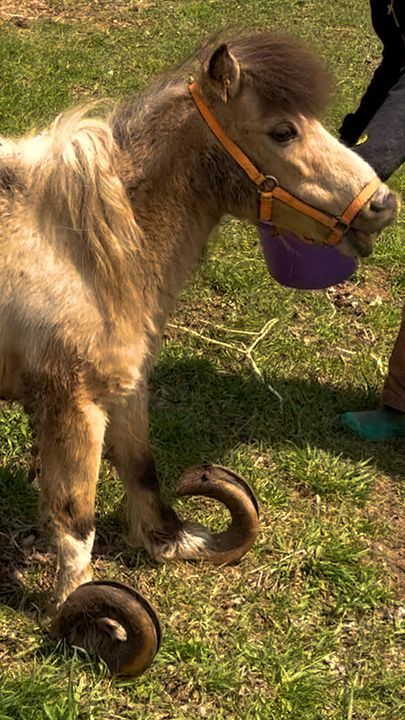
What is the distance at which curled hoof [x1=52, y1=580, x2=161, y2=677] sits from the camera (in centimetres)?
261

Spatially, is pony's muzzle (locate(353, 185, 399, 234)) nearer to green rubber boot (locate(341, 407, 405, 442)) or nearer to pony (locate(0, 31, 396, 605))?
pony (locate(0, 31, 396, 605))

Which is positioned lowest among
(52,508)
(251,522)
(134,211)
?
(251,522)

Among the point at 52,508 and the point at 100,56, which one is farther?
the point at 100,56

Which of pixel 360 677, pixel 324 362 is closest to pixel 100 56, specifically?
pixel 324 362

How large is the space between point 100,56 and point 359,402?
5.16 meters

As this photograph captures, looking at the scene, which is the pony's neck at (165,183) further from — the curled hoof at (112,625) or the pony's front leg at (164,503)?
the curled hoof at (112,625)

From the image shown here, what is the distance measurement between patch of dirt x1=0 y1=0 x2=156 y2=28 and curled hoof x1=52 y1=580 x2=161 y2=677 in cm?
749

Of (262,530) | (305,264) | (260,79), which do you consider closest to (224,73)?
(260,79)

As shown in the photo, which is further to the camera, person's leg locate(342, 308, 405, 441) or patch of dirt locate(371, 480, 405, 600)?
person's leg locate(342, 308, 405, 441)

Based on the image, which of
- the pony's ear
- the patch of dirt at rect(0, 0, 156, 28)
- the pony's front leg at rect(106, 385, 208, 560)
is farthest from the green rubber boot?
the patch of dirt at rect(0, 0, 156, 28)

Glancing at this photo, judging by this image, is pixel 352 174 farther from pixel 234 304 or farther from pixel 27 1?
pixel 27 1

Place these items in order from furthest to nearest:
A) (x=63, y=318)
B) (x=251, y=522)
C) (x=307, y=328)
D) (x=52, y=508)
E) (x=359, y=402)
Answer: (x=307, y=328) < (x=359, y=402) < (x=251, y=522) < (x=52, y=508) < (x=63, y=318)

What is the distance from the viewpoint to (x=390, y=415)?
4145 millimetres

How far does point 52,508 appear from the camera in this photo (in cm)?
274
